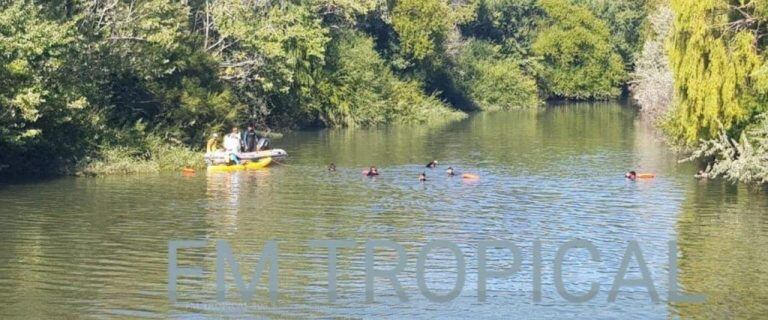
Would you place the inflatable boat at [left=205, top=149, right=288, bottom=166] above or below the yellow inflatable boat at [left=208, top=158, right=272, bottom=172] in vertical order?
above

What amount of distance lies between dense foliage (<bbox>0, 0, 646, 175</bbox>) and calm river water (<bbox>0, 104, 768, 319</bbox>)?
2283 mm

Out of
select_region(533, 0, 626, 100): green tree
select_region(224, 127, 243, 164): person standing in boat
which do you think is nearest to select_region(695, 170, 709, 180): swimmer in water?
select_region(224, 127, 243, 164): person standing in boat

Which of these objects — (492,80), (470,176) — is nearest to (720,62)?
(470,176)

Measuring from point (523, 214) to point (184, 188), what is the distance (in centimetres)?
975

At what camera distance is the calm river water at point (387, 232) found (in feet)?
63.0

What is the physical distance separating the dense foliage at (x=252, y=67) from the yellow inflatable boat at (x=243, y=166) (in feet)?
3.66

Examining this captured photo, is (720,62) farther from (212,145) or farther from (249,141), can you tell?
(212,145)

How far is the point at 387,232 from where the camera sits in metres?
26.2

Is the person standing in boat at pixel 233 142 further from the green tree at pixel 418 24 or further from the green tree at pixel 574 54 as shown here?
the green tree at pixel 574 54

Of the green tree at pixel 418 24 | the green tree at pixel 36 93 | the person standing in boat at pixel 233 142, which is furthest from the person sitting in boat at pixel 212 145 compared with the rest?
the green tree at pixel 418 24

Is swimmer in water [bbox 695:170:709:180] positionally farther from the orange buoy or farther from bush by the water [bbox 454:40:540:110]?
bush by the water [bbox 454:40:540:110]

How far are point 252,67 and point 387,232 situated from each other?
25.7 metres

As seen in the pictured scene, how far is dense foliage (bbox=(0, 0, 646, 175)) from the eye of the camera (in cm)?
3403

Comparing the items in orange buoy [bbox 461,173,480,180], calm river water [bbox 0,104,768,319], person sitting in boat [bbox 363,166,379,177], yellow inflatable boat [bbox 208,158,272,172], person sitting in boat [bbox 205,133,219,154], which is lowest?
calm river water [bbox 0,104,768,319]
